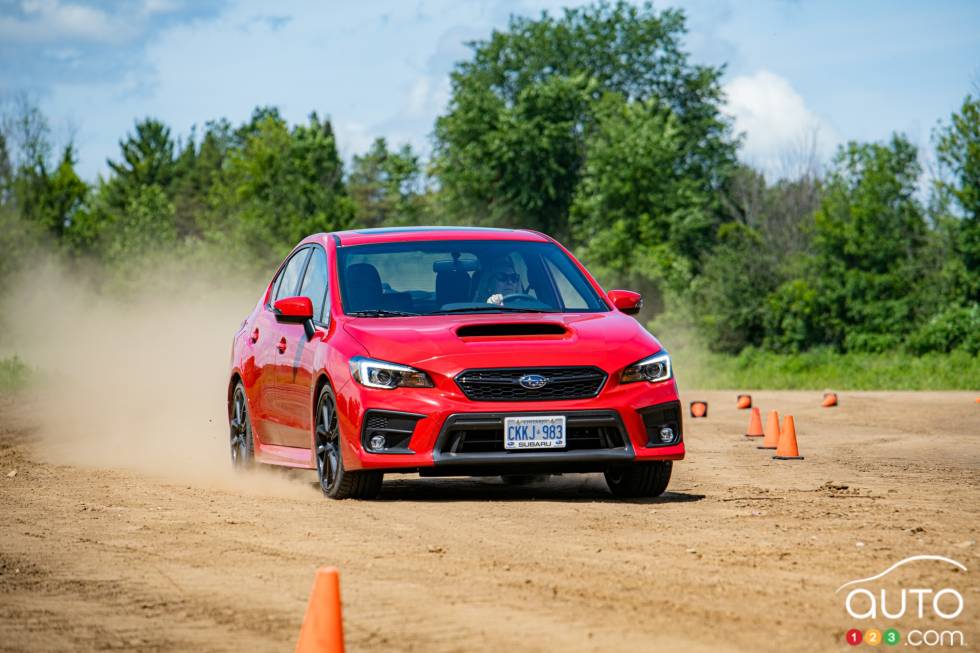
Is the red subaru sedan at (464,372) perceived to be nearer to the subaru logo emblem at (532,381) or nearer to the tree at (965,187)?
the subaru logo emblem at (532,381)

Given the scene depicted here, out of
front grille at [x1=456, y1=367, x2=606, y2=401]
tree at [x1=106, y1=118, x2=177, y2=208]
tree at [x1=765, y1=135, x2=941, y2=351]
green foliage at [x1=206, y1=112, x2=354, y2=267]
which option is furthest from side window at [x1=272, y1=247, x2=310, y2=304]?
tree at [x1=106, y1=118, x2=177, y2=208]

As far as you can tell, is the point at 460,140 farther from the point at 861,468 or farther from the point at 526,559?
the point at 526,559

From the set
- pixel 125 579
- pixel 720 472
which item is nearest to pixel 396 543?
pixel 125 579

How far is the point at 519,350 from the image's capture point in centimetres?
1053

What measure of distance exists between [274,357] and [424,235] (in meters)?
1.46

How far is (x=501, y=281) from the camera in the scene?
38.7ft

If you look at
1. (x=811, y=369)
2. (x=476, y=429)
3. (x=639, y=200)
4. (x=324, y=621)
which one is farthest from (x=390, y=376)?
(x=639, y=200)

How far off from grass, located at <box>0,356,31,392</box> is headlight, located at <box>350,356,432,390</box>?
2142 cm

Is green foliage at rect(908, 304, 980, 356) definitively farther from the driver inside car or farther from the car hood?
the car hood

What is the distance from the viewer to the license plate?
10398mm

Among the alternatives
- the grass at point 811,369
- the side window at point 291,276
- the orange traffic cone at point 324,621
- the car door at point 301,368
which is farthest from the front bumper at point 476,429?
the grass at point 811,369

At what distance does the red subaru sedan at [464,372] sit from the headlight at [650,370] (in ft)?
0.03

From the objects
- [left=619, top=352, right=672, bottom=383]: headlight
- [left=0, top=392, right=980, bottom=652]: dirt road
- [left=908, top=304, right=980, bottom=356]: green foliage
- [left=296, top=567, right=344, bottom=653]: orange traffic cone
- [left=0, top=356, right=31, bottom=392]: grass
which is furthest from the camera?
[left=908, top=304, right=980, bottom=356]: green foliage

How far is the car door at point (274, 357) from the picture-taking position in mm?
12266
